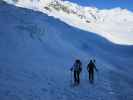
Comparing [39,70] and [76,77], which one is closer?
[76,77]

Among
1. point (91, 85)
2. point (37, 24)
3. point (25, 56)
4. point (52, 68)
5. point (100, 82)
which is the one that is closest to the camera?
point (91, 85)

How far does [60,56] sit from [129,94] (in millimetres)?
16552

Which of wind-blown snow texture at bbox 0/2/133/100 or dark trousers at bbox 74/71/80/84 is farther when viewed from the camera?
dark trousers at bbox 74/71/80/84

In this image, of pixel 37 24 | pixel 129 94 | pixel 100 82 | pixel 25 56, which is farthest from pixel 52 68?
pixel 37 24

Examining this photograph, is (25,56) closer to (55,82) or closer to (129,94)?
(55,82)

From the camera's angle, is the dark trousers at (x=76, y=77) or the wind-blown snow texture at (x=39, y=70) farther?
the dark trousers at (x=76, y=77)

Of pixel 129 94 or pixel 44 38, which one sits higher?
pixel 44 38

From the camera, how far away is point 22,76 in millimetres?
25422

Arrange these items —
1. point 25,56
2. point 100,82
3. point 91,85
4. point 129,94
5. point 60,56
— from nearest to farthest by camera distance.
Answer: point 129,94 → point 91,85 → point 100,82 → point 25,56 → point 60,56

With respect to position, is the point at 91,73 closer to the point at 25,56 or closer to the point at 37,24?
the point at 25,56

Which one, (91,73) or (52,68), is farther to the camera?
(52,68)

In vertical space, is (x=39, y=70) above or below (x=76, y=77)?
above

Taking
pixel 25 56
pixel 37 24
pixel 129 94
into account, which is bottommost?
pixel 129 94

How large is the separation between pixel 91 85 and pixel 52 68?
22.7 ft
